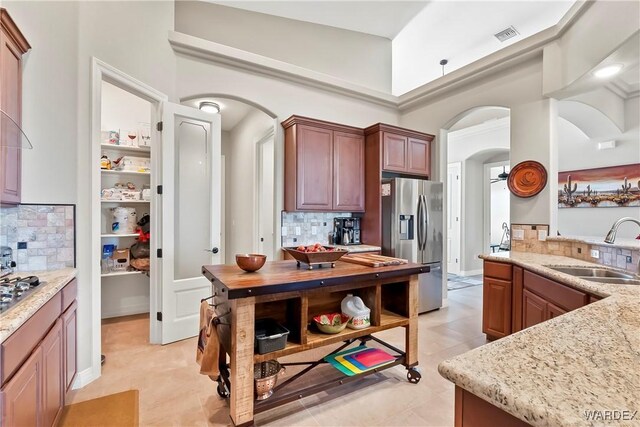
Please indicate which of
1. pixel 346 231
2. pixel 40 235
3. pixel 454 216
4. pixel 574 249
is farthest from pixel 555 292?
pixel 454 216

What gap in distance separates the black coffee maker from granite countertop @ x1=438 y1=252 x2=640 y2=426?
2942mm

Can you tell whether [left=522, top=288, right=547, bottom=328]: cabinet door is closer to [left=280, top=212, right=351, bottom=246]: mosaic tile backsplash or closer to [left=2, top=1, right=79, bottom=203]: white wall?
[left=280, top=212, right=351, bottom=246]: mosaic tile backsplash

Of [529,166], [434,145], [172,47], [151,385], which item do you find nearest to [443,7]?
[434,145]

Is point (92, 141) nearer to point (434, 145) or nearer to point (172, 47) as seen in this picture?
point (172, 47)

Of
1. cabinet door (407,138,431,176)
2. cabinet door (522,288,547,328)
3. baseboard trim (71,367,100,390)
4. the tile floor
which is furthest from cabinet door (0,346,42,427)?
cabinet door (407,138,431,176)

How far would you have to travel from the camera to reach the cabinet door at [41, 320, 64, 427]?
1473mm

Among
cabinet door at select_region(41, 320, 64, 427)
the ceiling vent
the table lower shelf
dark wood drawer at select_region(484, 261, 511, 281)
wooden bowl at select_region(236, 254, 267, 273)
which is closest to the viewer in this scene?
cabinet door at select_region(41, 320, 64, 427)

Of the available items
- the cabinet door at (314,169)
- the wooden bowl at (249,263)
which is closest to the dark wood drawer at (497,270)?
the cabinet door at (314,169)

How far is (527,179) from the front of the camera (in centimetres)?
327

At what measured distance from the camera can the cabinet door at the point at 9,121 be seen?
1653 mm

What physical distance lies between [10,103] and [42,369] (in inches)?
61.8

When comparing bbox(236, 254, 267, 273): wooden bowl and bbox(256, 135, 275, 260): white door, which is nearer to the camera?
bbox(236, 254, 267, 273): wooden bowl

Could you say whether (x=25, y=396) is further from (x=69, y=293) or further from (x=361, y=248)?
(x=361, y=248)

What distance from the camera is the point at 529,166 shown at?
3250mm
